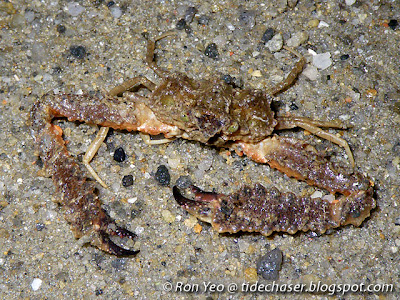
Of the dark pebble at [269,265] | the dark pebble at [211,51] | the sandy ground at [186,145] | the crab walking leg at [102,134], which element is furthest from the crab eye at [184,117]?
the dark pebble at [269,265]

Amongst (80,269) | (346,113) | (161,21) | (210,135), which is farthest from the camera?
(161,21)

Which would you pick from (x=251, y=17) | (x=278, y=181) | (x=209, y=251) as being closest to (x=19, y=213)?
(x=209, y=251)

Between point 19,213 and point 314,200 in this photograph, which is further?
point 19,213

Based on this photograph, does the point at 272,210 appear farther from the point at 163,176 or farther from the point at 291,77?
the point at 291,77

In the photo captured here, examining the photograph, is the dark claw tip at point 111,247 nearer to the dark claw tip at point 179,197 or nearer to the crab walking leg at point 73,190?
the crab walking leg at point 73,190

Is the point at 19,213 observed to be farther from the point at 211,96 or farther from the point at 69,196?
the point at 211,96

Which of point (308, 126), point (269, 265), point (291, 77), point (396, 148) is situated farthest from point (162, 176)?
point (396, 148)

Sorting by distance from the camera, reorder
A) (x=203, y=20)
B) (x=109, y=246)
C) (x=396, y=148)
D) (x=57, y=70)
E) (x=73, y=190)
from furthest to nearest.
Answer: (x=203, y=20) < (x=57, y=70) < (x=396, y=148) < (x=73, y=190) < (x=109, y=246)
